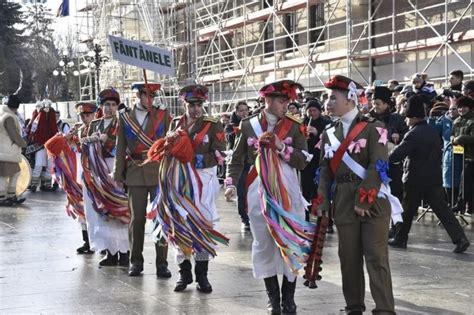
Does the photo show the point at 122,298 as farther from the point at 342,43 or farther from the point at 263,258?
the point at 342,43

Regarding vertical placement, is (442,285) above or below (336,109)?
below

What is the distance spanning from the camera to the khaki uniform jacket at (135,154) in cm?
901

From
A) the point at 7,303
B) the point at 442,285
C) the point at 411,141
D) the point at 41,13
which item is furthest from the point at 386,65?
the point at 41,13

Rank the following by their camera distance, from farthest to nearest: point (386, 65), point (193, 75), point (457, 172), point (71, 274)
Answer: point (193, 75) → point (386, 65) → point (457, 172) → point (71, 274)

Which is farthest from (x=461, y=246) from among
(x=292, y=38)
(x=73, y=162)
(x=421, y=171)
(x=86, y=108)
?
(x=292, y=38)

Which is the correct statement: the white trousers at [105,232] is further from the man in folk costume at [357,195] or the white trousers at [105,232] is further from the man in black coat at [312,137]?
the man in folk costume at [357,195]

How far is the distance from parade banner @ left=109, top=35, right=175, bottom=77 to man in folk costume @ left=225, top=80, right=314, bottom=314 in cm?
181

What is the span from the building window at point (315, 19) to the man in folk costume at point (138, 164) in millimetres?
18234

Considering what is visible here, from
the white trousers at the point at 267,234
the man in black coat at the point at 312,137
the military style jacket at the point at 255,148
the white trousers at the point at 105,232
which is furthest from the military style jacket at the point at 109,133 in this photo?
the man in black coat at the point at 312,137

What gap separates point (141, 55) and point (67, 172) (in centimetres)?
285

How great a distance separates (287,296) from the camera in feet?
23.9

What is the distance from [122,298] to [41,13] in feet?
260

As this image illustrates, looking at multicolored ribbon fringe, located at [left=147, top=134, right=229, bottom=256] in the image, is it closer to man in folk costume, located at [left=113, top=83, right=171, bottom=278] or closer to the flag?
man in folk costume, located at [left=113, top=83, right=171, bottom=278]

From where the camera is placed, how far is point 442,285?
325 inches
